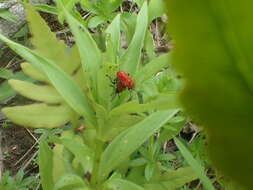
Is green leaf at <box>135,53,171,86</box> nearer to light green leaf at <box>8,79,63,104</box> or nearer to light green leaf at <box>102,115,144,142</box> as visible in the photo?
light green leaf at <box>102,115,144,142</box>

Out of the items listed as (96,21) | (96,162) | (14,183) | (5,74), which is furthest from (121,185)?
(5,74)

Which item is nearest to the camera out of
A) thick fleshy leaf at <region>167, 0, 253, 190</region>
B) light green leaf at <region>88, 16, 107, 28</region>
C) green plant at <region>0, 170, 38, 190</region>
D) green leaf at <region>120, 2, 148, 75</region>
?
thick fleshy leaf at <region>167, 0, 253, 190</region>

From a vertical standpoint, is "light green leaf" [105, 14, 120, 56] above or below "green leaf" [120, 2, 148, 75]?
above

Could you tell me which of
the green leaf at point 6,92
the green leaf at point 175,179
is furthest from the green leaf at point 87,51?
the green leaf at point 6,92

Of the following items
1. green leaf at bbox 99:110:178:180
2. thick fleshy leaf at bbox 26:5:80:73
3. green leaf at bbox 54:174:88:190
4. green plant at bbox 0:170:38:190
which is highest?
thick fleshy leaf at bbox 26:5:80:73

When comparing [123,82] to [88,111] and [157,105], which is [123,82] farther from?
[157,105]

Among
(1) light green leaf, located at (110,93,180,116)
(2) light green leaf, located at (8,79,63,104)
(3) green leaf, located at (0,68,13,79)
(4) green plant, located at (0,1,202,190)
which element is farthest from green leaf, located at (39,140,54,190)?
(3) green leaf, located at (0,68,13,79)
